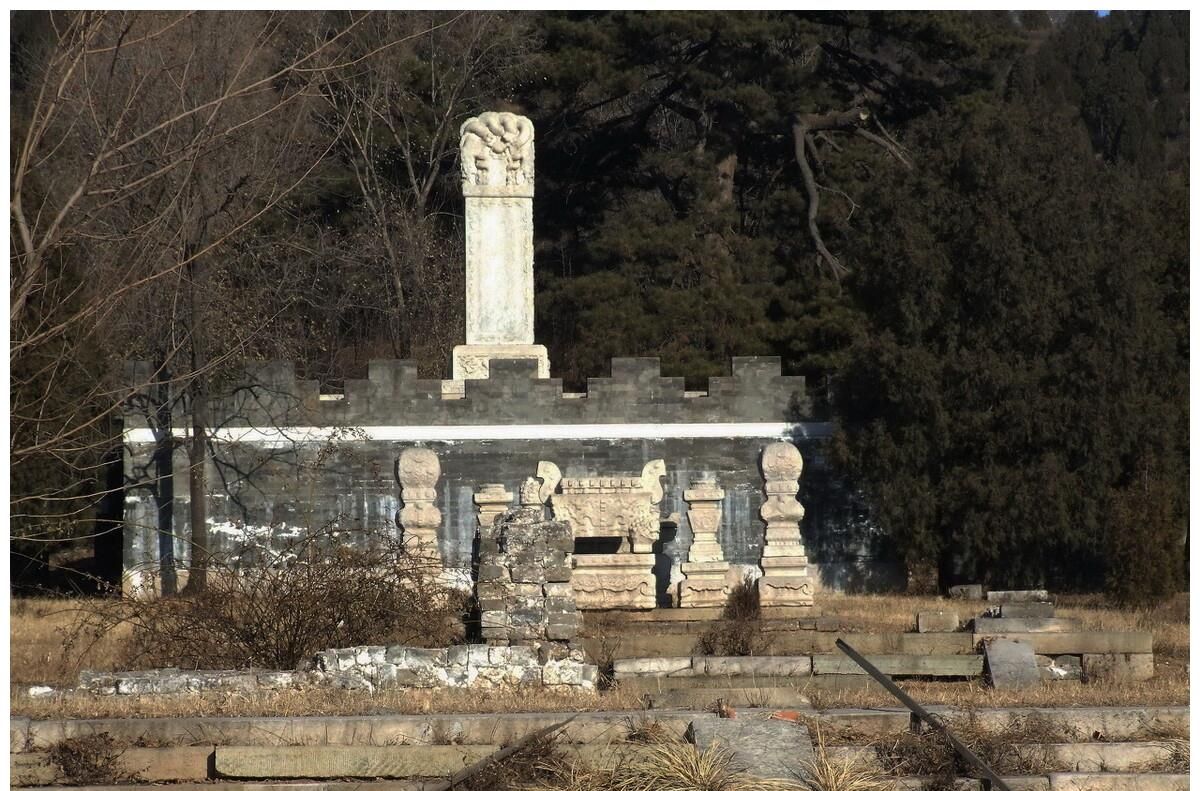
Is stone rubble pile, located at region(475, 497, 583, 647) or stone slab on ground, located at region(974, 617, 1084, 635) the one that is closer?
stone rubble pile, located at region(475, 497, 583, 647)

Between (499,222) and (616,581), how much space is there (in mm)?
5987

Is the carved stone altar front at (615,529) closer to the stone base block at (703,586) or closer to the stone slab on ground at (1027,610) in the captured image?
the stone base block at (703,586)

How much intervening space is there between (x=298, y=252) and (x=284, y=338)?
303 centimetres

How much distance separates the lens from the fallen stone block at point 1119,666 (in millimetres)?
14125

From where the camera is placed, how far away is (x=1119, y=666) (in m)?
14.3

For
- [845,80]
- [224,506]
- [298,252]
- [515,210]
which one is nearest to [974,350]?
[515,210]

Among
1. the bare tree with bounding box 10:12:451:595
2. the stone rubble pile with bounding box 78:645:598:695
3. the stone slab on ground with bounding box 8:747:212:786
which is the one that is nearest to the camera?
the stone slab on ground with bounding box 8:747:212:786

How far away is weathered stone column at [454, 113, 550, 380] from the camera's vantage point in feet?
81.3

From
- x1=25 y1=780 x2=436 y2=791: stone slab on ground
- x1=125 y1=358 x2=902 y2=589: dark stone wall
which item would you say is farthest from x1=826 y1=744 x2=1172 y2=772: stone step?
x1=125 y1=358 x2=902 y2=589: dark stone wall

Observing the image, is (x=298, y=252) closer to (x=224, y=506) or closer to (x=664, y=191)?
(x=664, y=191)

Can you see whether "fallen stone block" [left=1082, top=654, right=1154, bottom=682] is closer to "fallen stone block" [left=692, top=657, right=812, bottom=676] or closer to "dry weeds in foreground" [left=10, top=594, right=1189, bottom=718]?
"dry weeds in foreground" [left=10, top=594, right=1189, bottom=718]

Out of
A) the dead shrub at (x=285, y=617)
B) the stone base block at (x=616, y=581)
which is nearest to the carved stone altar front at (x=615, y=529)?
the stone base block at (x=616, y=581)

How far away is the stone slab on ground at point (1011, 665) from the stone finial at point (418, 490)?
9.00 metres

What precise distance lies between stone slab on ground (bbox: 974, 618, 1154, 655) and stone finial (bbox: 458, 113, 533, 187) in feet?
40.0
